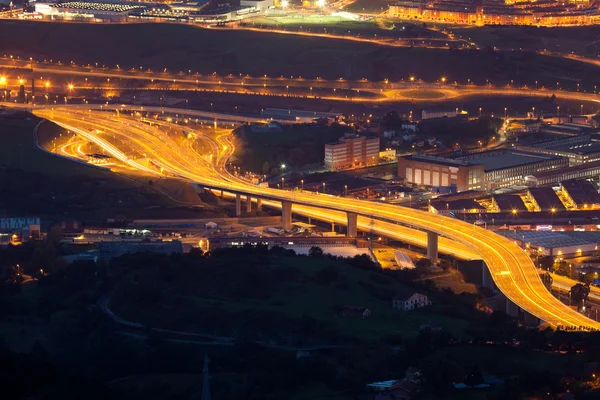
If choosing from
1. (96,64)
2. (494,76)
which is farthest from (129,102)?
(494,76)

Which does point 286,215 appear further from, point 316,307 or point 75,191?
point 316,307

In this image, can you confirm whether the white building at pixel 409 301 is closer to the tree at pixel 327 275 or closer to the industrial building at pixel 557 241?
the tree at pixel 327 275

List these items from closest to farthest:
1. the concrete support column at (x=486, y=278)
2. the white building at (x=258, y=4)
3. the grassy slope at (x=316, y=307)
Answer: the grassy slope at (x=316, y=307) < the concrete support column at (x=486, y=278) < the white building at (x=258, y=4)

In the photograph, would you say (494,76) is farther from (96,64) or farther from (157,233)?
(157,233)

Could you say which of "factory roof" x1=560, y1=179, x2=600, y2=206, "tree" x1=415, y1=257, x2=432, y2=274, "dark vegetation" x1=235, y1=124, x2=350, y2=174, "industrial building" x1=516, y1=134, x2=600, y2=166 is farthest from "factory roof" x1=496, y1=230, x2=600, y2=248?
"dark vegetation" x1=235, y1=124, x2=350, y2=174

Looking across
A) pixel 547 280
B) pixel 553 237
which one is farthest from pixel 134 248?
pixel 553 237

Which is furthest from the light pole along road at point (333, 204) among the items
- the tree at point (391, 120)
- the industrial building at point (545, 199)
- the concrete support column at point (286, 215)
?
the tree at point (391, 120)

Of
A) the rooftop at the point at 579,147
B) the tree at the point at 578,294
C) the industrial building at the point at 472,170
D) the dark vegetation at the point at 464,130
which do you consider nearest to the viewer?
the tree at the point at 578,294
